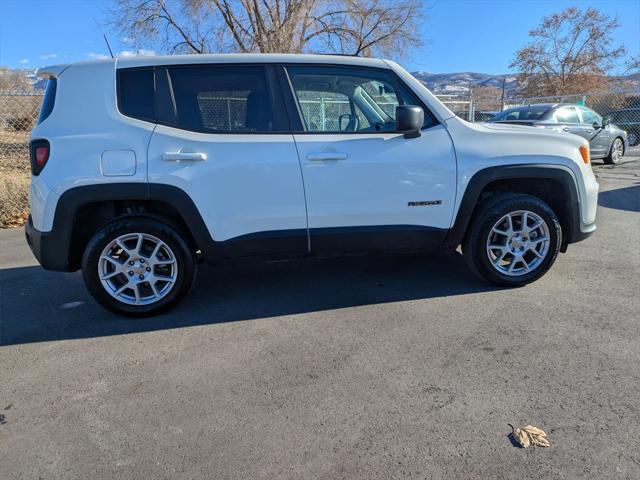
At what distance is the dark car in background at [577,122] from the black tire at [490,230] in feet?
20.2

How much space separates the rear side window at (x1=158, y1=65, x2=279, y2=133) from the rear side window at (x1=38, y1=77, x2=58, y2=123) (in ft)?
2.53

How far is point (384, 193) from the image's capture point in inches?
145

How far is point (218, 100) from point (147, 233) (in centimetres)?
116

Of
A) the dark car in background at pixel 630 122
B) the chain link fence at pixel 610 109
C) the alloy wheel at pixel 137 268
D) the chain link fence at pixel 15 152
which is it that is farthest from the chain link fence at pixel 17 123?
the dark car in background at pixel 630 122

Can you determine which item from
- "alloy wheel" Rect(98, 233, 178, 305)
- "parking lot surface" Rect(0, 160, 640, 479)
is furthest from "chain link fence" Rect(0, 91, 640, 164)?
"parking lot surface" Rect(0, 160, 640, 479)

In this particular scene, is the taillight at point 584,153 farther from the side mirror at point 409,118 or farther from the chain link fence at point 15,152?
the chain link fence at point 15,152

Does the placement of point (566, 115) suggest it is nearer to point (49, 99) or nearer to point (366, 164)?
point (366, 164)

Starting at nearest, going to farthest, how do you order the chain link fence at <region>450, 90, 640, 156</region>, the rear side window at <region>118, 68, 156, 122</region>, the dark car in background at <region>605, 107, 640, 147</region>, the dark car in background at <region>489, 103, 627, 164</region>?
1. the rear side window at <region>118, 68, 156, 122</region>
2. the dark car in background at <region>489, 103, 627, 164</region>
3. the chain link fence at <region>450, 90, 640, 156</region>
4. the dark car in background at <region>605, 107, 640, 147</region>

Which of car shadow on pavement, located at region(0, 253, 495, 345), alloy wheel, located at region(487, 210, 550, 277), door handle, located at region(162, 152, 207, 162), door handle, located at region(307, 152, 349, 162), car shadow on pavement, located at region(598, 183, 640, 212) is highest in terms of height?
door handle, located at region(162, 152, 207, 162)

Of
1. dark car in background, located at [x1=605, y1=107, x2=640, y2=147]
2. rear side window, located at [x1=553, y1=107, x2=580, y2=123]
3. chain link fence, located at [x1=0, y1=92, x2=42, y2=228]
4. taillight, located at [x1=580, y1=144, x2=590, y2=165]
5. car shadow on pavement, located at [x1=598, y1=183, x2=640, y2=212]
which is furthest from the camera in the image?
dark car in background, located at [x1=605, y1=107, x2=640, y2=147]

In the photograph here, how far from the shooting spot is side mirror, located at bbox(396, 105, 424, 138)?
11.4ft

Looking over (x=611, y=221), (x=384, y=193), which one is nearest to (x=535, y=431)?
(x=384, y=193)

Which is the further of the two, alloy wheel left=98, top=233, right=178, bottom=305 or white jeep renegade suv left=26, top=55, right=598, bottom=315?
alloy wheel left=98, top=233, right=178, bottom=305

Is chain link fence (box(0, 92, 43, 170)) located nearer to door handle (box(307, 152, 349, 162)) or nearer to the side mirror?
door handle (box(307, 152, 349, 162))
